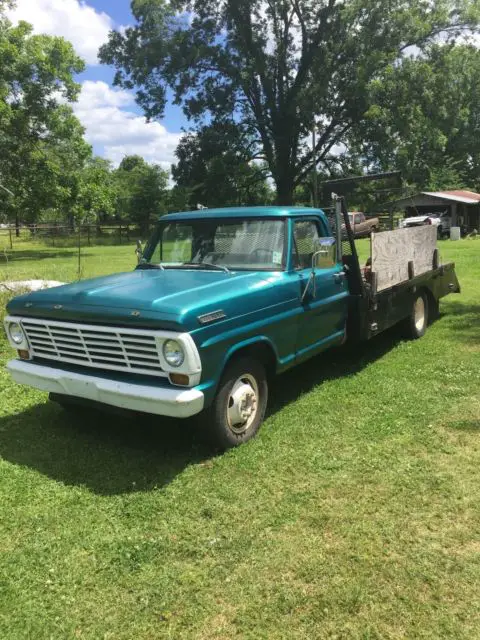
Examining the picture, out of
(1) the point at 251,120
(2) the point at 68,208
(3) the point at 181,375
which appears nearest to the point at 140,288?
(3) the point at 181,375

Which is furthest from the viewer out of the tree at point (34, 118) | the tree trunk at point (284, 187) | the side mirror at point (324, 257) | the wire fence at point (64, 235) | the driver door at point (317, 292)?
the wire fence at point (64, 235)

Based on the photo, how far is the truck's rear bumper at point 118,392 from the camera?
372cm

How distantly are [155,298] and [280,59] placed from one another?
31.3 meters

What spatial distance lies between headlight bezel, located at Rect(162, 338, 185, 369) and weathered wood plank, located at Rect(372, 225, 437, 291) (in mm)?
3011

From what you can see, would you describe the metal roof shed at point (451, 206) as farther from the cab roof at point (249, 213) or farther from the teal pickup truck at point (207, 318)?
the cab roof at point (249, 213)

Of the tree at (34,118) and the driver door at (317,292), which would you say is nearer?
the driver door at (317,292)

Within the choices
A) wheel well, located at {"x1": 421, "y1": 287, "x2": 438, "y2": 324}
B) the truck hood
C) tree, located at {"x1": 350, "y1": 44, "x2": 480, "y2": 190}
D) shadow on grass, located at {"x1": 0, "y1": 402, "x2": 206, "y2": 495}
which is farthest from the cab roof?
tree, located at {"x1": 350, "y1": 44, "x2": 480, "y2": 190}

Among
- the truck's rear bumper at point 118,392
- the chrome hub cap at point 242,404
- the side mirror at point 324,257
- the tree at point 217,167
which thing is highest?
the tree at point 217,167

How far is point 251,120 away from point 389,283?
28.5 metres

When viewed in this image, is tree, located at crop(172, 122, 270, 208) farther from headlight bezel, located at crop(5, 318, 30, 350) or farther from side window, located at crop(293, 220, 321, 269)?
headlight bezel, located at crop(5, 318, 30, 350)

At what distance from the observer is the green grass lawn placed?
267 centimetres

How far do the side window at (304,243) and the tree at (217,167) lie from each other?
2684 centimetres

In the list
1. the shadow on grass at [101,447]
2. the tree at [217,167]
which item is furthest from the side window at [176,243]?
the tree at [217,167]

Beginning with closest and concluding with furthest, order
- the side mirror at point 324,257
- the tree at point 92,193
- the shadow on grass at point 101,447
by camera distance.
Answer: the shadow on grass at point 101,447, the side mirror at point 324,257, the tree at point 92,193
